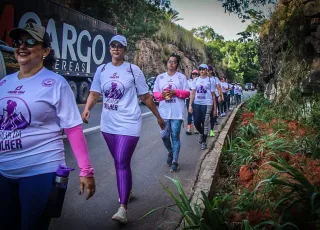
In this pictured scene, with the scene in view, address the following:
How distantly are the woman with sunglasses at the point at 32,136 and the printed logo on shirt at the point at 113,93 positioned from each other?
156 cm

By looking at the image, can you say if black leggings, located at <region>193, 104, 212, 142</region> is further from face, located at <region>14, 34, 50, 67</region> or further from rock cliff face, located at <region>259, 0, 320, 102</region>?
face, located at <region>14, 34, 50, 67</region>

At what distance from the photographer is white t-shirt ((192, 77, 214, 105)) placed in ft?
27.1

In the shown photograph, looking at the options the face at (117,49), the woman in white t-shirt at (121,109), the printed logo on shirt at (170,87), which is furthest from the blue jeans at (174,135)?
the face at (117,49)

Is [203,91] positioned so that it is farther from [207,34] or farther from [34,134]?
[207,34]

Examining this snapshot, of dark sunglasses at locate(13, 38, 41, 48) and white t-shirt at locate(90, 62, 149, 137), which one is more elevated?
dark sunglasses at locate(13, 38, 41, 48)

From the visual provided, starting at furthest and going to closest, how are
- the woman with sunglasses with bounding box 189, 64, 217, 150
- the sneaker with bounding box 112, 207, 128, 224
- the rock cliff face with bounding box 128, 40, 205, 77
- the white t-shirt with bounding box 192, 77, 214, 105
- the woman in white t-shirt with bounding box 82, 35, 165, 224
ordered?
the rock cliff face with bounding box 128, 40, 205, 77, the white t-shirt with bounding box 192, 77, 214, 105, the woman with sunglasses with bounding box 189, 64, 217, 150, the woman in white t-shirt with bounding box 82, 35, 165, 224, the sneaker with bounding box 112, 207, 128, 224

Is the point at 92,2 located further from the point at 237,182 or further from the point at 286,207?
the point at 286,207

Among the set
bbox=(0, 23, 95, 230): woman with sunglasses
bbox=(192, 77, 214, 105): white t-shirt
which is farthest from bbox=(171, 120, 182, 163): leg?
bbox=(0, 23, 95, 230): woman with sunglasses

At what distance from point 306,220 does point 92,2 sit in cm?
2296

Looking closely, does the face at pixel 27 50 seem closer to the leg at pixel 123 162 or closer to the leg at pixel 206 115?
the leg at pixel 123 162

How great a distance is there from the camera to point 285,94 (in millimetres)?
9797

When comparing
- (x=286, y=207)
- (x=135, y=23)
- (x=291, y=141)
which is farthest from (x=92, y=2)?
(x=286, y=207)

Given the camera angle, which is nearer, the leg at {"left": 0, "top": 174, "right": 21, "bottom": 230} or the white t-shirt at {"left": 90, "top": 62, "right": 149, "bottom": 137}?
the leg at {"left": 0, "top": 174, "right": 21, "bottom": 230}

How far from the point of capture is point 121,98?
4.10 metres
